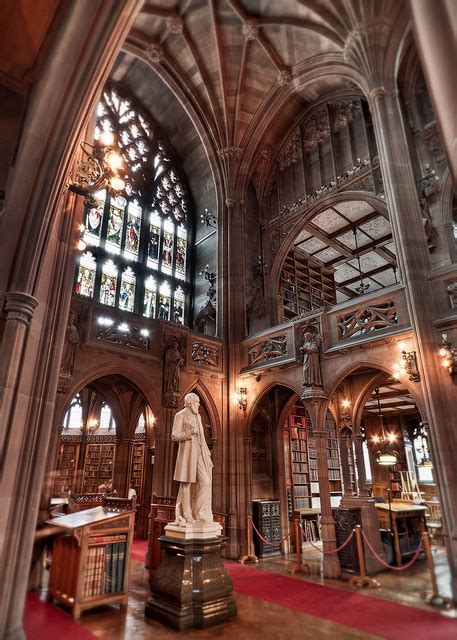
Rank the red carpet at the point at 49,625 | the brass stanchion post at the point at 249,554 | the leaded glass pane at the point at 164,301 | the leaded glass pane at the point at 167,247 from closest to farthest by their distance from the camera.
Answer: the red carpet at the point at 49,625 → the brass stanchion post at the point at 249,554 → the leaded glass pane at the point at 164,301 → the leaded glass pane at the point at 167,247

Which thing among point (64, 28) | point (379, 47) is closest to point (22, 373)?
point (64, 28)

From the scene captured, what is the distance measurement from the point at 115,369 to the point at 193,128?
9.41m

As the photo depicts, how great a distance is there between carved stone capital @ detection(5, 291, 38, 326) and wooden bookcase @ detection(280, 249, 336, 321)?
32.5 ft

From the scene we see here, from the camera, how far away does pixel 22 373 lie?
403cm

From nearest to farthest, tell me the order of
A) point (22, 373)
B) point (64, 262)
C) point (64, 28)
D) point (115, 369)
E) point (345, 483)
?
point (22, 373) < point (64, 28) < point (64, 262) < point (115, 369) < point (345, 483)

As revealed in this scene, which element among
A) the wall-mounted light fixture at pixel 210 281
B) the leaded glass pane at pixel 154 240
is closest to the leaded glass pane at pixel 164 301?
the leaded glass pane at pixel 154 240

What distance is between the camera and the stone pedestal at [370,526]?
798cm

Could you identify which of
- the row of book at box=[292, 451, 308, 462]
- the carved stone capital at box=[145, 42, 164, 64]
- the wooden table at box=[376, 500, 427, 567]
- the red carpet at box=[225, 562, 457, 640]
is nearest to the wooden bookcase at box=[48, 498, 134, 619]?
the red carpet at box=[225, 562, 457, 640]

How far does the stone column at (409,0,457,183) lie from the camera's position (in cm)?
237

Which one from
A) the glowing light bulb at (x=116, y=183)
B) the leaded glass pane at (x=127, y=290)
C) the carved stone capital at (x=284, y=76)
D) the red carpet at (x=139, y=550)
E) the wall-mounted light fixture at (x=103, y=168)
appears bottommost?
the red carpet at (x=139, y=550)

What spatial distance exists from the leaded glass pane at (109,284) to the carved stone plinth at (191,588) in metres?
7.56

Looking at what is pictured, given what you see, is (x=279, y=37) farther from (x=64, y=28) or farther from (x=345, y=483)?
(x=345, y=483)

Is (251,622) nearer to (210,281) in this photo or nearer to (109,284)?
(109,284)

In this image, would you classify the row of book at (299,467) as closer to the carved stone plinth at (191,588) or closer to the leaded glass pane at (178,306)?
the leaded glass pane at (178,306)
